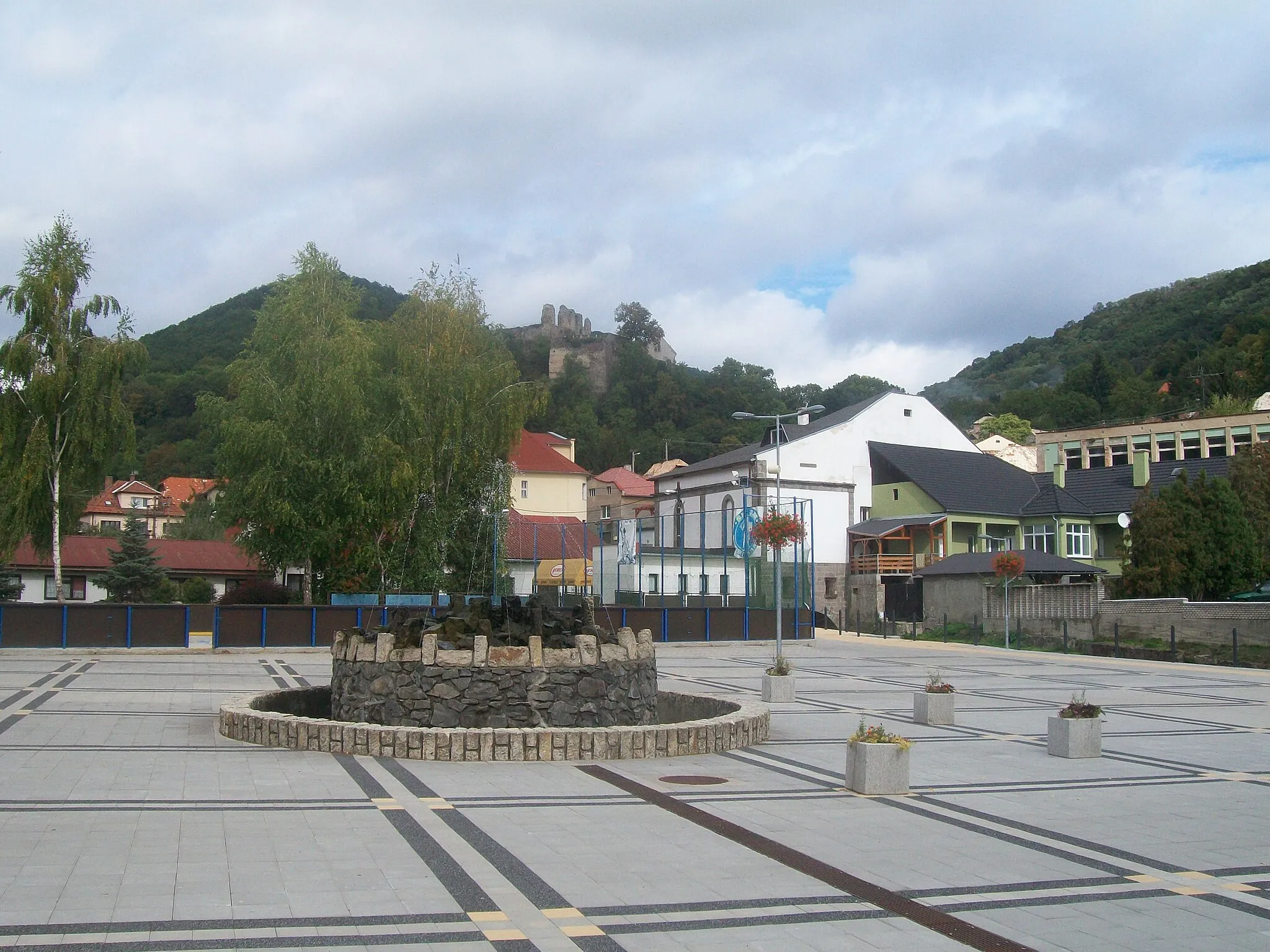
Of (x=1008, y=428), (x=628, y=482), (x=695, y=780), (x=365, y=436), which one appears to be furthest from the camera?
(x=1008, y=428)

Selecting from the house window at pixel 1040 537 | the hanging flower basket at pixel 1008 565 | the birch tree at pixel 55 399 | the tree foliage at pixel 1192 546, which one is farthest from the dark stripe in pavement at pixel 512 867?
the house window at pixel 1040 537

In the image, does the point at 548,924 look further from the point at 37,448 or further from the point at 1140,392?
the point at 1140,392

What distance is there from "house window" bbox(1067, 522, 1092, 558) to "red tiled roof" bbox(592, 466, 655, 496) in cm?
4472

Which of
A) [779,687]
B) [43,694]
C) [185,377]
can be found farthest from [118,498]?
[779,687]

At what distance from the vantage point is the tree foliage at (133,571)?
5028cm

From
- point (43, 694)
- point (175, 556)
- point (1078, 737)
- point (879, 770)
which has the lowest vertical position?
point (43, 694)

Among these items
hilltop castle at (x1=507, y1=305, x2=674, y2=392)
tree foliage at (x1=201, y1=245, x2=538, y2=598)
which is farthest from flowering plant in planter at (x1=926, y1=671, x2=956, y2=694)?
hilltop castle at (x1=507, y1=305, x2=674, y2=392)

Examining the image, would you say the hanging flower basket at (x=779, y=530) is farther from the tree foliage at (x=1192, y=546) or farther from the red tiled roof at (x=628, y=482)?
the red tiled roof at (x=628, y=482)

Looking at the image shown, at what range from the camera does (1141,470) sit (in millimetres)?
61344

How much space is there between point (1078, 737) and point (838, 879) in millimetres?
7138

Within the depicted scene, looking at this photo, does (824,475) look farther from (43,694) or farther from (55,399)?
(43,694)

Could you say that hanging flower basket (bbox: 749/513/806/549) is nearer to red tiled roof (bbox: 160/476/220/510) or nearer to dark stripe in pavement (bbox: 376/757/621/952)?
dark stripe in pavement (bbox: 376/757/621/952)

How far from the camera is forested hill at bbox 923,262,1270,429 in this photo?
91.4m

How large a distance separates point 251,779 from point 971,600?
42.8m
